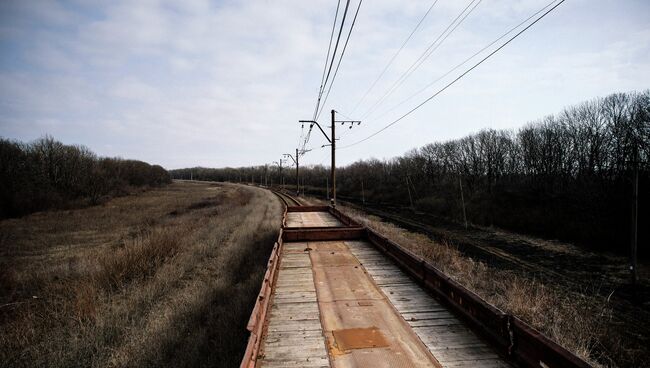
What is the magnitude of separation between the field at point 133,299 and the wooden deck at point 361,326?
162cm

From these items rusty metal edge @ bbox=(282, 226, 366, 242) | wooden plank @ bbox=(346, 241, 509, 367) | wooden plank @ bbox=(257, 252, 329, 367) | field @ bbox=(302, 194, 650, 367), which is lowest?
field @ bbox=(302, 194, 650, 367)

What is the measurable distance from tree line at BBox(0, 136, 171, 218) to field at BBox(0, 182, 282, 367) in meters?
15.9

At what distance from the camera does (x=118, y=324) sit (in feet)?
23.5

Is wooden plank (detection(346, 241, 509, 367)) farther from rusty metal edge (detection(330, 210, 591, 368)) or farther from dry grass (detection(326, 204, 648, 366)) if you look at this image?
dry grass (detection(326, 204, 648, 366))

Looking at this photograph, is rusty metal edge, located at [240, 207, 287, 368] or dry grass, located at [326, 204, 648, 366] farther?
dry grass, located at [326, 204, 648, 366]

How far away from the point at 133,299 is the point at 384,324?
761cm

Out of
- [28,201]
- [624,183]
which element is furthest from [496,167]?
[28,201]

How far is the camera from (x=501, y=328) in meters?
3.65

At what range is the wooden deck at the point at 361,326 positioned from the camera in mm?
3623

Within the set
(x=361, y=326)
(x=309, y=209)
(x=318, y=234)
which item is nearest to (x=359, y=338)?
(x=361, y=326)

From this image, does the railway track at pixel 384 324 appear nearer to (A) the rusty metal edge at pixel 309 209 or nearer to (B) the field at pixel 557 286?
(B) the field at pixel 557 286

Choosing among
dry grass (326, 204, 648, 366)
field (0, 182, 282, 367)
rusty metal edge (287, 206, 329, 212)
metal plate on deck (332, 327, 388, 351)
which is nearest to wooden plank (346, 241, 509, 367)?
metal plate on deck (332, 327, 388, 351)

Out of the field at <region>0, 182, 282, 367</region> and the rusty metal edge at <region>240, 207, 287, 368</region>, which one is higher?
the rusty metal edge at <region>240, 207, 287, 368</region>

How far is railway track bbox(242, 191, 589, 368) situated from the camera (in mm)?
3502
